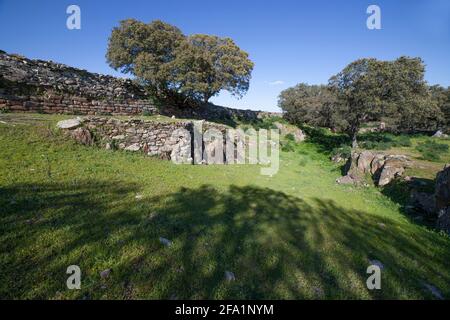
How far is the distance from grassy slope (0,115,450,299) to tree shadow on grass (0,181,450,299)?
2 centimetres

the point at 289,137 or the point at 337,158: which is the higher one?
the point at 289,137

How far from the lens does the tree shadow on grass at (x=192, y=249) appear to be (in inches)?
124

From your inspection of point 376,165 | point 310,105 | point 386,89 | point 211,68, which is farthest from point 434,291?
point 310,105

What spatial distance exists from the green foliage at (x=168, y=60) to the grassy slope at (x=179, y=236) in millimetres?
12144

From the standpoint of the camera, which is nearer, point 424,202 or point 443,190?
point 443,190

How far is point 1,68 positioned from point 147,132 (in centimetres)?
777

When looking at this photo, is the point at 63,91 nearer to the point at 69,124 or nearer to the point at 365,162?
the point at 69,124

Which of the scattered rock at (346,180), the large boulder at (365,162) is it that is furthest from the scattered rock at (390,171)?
the scattered rock at (346,180)

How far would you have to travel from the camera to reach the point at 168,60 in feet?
66.3

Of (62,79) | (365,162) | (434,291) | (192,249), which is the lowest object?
(434,291)

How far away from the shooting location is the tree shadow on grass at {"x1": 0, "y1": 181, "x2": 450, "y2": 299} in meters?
3.15

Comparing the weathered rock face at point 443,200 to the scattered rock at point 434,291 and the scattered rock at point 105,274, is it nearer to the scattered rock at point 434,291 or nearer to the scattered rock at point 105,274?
the scattered rock at point 434,291

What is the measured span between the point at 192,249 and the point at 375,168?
11.7 meters

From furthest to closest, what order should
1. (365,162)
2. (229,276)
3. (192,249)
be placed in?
(365,162), (192,249), (229,276)
